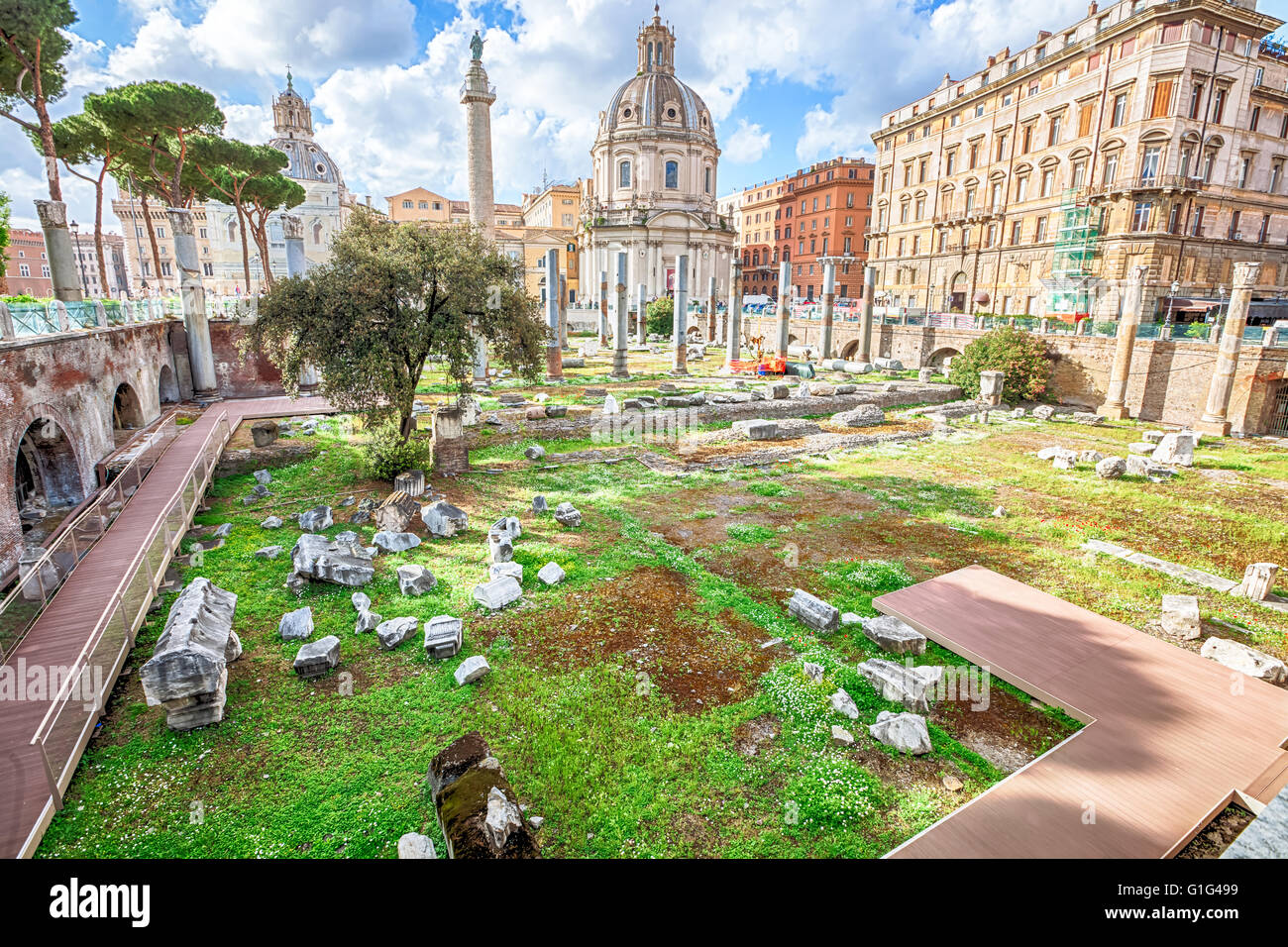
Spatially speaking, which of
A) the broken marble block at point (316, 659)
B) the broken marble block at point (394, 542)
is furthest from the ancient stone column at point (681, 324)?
the broken marble block at point (316, 659)

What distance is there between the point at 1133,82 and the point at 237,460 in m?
41.2

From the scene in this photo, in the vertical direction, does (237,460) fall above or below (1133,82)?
below

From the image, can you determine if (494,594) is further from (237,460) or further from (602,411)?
(602,411)

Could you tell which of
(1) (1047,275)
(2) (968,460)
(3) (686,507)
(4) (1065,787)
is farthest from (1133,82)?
(4) (1065,787)

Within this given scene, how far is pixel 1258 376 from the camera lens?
19.2m

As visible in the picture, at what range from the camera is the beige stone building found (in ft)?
98.0

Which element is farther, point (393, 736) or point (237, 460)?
point (237, 460)

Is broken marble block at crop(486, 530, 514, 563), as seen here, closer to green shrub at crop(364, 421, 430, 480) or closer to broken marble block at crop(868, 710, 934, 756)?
green shrub at crop(364, 421, 430, 480)

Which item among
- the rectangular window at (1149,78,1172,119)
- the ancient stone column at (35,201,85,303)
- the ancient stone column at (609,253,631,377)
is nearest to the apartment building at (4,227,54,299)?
the ancient stone column at (35,201,85,303)

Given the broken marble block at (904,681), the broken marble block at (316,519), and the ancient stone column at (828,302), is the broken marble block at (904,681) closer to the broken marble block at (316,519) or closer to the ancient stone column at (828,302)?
the broken marble block at (316,519)

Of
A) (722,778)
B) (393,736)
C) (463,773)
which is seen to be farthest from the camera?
(393,736)

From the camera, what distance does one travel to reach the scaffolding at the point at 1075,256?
106 feet

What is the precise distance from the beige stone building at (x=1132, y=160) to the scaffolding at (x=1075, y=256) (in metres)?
0.07
